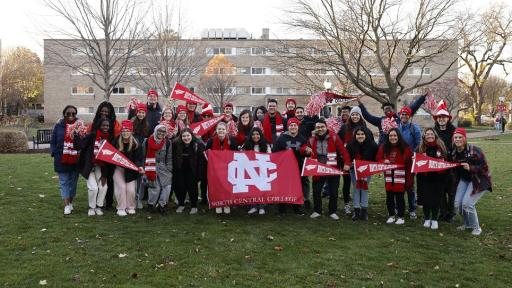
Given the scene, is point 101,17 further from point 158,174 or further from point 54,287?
Result: point 54,287

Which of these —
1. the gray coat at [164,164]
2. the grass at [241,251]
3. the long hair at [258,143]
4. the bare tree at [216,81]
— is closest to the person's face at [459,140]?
the grass at [241,251]

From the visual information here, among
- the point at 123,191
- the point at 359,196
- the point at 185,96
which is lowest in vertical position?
the point at 359,196

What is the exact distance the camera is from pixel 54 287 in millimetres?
5250

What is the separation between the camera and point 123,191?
28.6 ft

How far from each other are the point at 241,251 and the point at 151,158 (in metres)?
3.03

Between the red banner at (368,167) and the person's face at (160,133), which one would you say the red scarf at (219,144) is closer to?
the person's face at (160,133)

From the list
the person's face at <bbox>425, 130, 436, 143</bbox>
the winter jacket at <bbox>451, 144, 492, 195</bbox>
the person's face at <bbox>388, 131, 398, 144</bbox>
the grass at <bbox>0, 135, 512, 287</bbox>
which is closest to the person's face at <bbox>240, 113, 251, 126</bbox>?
the grass at <bbox>0, 135, 512, 287</bbox>

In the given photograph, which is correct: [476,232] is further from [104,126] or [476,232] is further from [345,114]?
[104,126]

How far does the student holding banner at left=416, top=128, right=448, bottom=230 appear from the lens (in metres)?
8.12

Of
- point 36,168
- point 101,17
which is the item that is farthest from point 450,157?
point 101,17

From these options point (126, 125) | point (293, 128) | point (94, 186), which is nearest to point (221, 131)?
point (293, 128)

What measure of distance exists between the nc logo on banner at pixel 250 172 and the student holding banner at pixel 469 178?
322cm

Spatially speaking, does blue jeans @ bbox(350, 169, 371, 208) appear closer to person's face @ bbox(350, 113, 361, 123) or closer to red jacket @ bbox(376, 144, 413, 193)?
red jacket @ bbox(376, 144, 413, 193)

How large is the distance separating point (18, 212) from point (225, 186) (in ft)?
13.4
